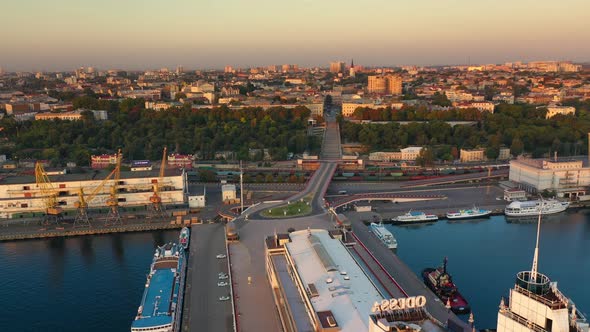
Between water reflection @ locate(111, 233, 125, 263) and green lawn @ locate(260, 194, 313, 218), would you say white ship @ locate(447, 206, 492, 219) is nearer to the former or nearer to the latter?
green lawn @ locate(260, 194, 313, 218)

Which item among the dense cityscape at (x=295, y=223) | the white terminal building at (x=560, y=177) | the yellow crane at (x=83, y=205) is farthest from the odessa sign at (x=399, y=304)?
the white terminal building at (x=560, y=177)

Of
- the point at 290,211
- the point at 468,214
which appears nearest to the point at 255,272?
the point at 290,211

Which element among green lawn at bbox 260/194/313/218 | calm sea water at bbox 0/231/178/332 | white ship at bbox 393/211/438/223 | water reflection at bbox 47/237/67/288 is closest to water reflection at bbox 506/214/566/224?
white ship at bbox 393/211/438/223

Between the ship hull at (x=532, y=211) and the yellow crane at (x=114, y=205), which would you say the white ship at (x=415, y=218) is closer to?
the ship hull at (x=532, y=211)

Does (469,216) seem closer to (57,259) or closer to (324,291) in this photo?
(324,291)

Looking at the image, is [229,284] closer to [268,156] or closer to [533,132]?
[268,156]

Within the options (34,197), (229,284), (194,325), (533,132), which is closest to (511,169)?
(533,132)

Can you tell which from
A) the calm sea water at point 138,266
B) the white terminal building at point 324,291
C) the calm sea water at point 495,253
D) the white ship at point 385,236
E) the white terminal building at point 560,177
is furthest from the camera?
the white terminal building at point 560,177
